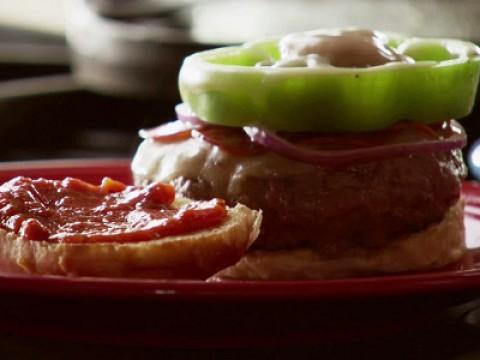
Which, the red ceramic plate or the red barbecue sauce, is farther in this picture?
the red barbecue sauce

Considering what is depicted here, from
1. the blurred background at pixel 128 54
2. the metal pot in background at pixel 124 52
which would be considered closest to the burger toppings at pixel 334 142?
the blurred background at pixel 128 54

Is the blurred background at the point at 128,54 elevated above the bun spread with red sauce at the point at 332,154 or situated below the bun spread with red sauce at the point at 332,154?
below

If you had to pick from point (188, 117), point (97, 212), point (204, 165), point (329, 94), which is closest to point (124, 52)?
point (188, 117)

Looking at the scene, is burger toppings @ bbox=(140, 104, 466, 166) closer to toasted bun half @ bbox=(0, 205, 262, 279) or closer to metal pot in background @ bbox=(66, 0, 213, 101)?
toasted bun half @ bbox=(0, 205, 262, 279)

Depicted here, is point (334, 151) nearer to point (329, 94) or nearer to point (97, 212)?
point (329, 94)

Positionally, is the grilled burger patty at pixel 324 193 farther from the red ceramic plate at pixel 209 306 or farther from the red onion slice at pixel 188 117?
the red ceramic plate at pixel 209 306

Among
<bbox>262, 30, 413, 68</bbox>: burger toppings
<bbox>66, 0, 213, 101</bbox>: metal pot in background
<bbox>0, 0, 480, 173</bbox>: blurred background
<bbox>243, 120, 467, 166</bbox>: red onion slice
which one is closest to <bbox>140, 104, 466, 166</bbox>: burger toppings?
<bbox>243, 120, 467, 166</bbox>: red onion slice

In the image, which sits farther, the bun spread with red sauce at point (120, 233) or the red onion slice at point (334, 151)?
the red onion slice at point (334, 151)
